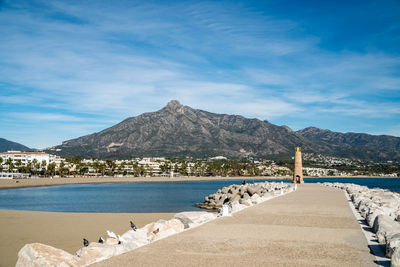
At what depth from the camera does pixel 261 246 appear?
8062 millimetres

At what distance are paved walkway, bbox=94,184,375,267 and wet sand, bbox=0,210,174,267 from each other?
17.7 feet

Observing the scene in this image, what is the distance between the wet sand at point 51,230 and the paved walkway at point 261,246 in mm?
5403

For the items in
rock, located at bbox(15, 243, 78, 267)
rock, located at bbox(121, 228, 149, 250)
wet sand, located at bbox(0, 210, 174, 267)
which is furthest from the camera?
wet sand, located at bbox(0, 210, 174, 267)

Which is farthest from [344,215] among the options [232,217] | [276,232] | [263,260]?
[263,260]

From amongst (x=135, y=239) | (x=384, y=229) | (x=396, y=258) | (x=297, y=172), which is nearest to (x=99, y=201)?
(x=297, y=172)

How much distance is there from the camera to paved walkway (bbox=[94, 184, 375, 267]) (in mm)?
6711

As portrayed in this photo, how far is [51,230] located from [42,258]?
11.1 meters

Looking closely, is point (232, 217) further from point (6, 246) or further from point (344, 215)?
point (6, 246)

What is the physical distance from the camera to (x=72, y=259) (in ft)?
21.5

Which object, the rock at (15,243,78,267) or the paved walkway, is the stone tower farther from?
the rock at (15,243,78,267)

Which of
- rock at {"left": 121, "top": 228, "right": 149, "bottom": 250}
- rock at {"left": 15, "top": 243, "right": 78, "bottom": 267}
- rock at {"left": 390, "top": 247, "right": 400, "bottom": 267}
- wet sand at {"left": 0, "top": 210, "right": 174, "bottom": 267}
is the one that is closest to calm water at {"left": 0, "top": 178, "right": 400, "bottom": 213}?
wet sand at {"left": 0, "top": 210, "right": 174, "bottom": 267}

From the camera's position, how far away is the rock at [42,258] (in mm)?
6316

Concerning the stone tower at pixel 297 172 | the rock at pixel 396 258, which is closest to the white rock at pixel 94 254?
the rock at pixel 396 258

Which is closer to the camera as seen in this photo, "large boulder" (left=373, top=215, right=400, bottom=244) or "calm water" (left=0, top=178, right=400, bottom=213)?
"large boulder" (left=373, top=215, right=400, bottom=244)
